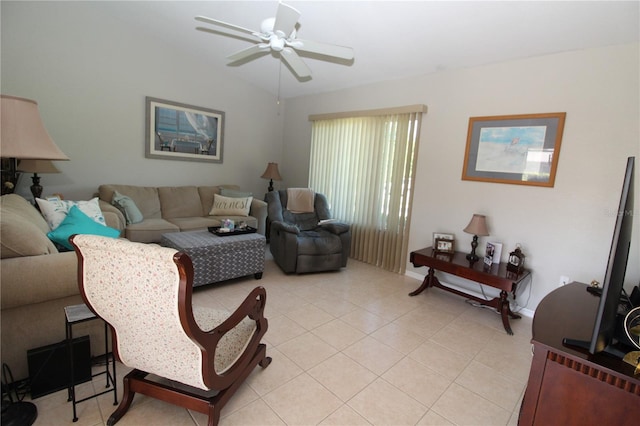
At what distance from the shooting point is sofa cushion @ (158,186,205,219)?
4.12m

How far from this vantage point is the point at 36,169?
118 inches

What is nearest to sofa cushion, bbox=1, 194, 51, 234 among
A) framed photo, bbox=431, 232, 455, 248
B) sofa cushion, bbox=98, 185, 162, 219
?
sofa cushion, bbox=98, 185, 162, 219

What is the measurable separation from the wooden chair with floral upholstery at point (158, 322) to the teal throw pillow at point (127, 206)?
240 centimetres

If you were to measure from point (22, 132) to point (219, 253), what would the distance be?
1.90m

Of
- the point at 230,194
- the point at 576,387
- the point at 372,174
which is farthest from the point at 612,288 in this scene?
the point at 230,194

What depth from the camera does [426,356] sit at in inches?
87.1

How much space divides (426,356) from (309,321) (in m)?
0.96

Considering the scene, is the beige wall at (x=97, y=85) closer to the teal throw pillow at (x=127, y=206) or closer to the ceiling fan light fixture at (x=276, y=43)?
the teal throw pillow at (x=127, y=206)

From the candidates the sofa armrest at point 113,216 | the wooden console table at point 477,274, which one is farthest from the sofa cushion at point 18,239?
the wooden console table at point 477,274

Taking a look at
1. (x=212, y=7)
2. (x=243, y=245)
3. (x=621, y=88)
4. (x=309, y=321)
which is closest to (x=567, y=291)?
(x=621, y=88)

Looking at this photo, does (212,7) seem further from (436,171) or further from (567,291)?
(567,291)

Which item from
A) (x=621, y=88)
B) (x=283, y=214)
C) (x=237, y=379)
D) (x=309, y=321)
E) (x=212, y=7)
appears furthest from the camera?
(x=283, y=214)

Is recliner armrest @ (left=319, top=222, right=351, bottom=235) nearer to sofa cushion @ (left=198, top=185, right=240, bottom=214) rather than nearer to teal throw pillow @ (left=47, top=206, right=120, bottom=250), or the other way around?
sofa cushion @ (left=198, top=185, right=240, bottom=214)

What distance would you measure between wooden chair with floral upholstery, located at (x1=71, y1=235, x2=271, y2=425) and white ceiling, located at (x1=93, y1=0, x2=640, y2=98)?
254 centimetres
